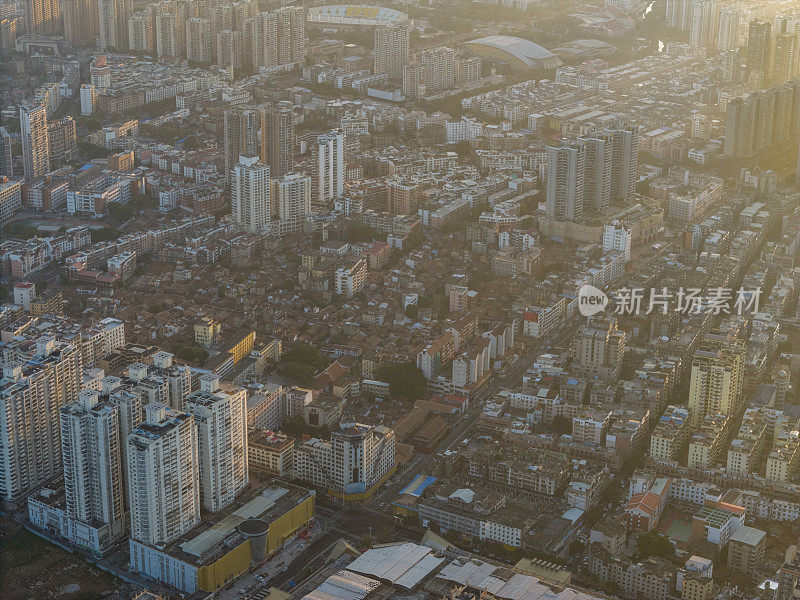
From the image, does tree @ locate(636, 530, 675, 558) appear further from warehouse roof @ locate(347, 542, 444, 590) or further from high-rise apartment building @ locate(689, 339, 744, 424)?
high-rise apartment building @ locate(689, 339, 744, 424)

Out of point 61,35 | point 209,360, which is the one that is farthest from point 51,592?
point 61,35

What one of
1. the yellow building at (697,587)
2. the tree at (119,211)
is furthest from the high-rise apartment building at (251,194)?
the yellow building at (697,587)

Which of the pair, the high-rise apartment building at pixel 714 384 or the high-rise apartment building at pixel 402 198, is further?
the high-rise apartment building at pixel 402 198

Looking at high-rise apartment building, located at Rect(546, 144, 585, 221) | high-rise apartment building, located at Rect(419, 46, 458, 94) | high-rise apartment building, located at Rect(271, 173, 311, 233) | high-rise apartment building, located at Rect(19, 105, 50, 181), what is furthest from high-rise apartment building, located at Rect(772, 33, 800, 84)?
high-rise apartment building, located at Rect(19, 105, 50, 181)

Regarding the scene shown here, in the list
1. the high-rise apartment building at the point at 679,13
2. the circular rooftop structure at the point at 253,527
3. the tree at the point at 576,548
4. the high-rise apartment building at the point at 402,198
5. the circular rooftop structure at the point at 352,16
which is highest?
the high-rise apartment building at the point at 679,13

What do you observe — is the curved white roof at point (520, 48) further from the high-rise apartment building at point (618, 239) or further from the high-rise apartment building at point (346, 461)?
the high-rise apartment building at point (346, 461)

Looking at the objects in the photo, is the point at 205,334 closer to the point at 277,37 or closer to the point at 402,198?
the point at 402,198

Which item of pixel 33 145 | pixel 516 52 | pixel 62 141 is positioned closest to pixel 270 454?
pixel 33 145

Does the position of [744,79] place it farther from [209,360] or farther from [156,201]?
[209,360]
